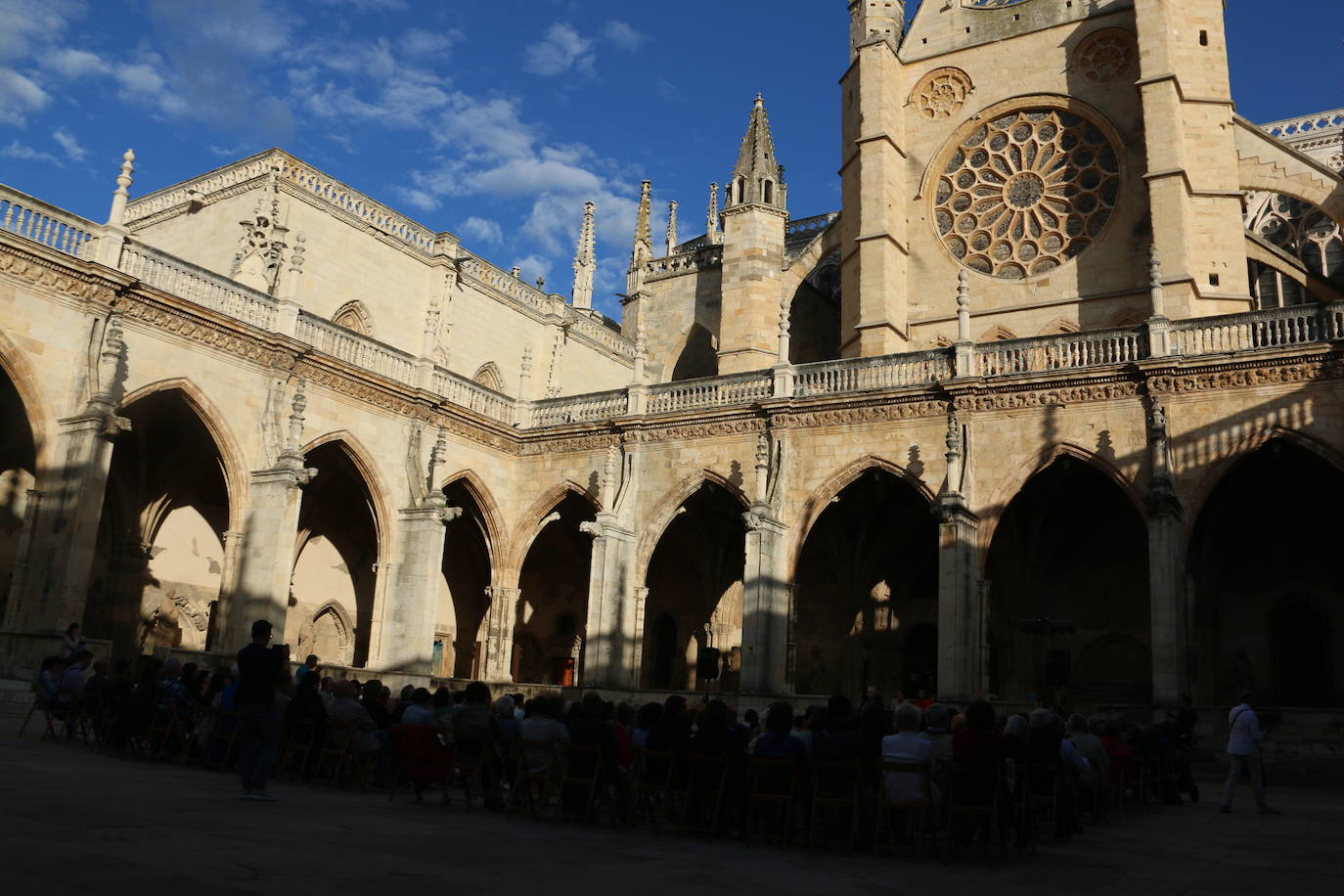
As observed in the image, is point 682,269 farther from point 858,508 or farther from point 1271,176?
point 1271,176

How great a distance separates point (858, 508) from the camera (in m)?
23.8

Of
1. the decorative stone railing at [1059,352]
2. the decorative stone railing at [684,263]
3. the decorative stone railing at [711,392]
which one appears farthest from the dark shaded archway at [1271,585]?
the decorative stone railing at [684,263]

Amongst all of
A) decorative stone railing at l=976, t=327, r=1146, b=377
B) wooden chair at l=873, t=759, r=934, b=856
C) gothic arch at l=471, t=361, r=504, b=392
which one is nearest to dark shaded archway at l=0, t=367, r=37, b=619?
gothic arch at l=471, t=361, r=504, b=392

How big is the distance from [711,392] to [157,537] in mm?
10859

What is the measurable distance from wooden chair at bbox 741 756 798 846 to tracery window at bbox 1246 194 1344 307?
804 inches

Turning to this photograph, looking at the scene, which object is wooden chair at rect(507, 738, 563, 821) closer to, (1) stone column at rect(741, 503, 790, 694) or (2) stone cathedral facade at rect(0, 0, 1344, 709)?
(2) stone cathedral facade at rect(0, 0, 1344, 709)

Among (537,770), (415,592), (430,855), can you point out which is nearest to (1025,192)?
(415,592)

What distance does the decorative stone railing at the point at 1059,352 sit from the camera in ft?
61.8

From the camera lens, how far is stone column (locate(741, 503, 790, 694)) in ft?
65.6

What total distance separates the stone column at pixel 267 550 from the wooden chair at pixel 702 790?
11897 millimetres

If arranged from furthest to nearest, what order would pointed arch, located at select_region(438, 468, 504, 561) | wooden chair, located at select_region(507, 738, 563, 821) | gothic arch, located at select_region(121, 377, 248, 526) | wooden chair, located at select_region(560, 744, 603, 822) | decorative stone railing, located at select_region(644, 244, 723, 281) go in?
decorative stone railing, located at select_region(644, 244, 723, 281) → pointed arch, located at select_region(438, 468, 504, 561) → gothic arch, located at select_region(121, 377, 248, 526) → wooden chair, located at select_region(507, 738, 563, 821) → wooden chair, located at select_region(560, 744, 603, 822)

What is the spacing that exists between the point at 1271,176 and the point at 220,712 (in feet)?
72.9

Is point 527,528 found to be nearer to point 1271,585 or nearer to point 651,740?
point 1271,585

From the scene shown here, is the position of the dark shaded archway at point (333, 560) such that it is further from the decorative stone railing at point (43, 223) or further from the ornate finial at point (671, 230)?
the ornate finial at point (671, 230)
